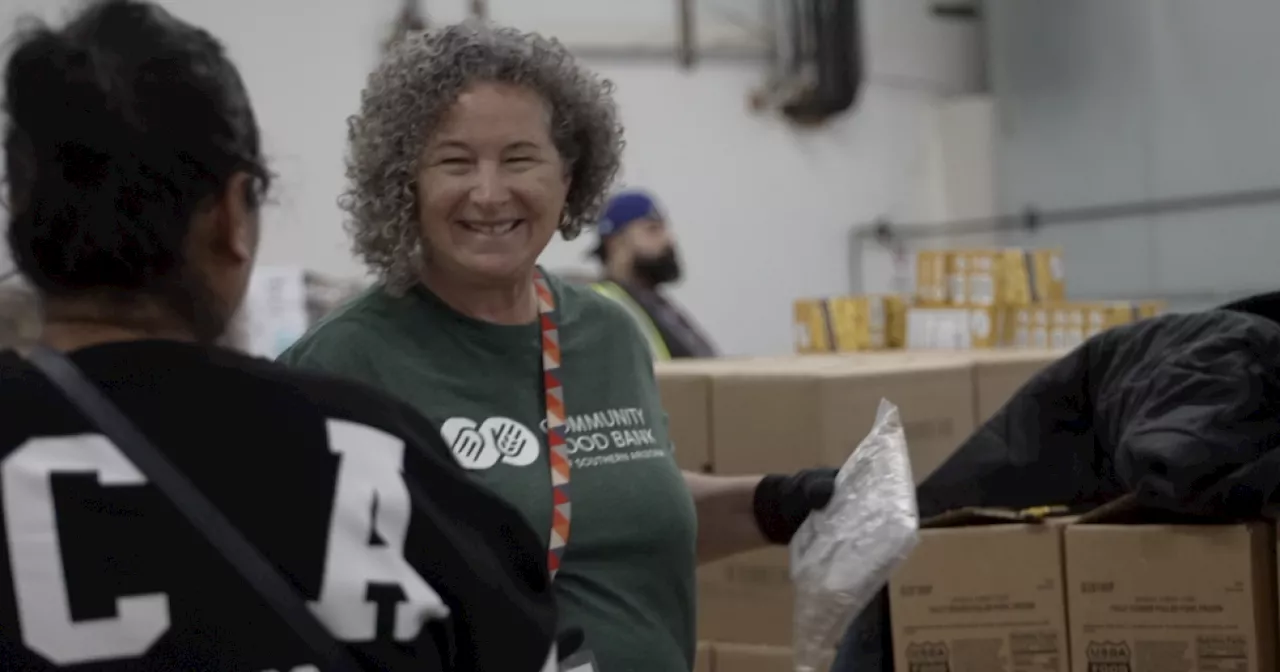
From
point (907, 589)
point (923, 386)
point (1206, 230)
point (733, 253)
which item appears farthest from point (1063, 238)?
point (907, 589)

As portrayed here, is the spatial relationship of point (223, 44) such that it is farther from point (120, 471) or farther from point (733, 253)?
point (733, 253)

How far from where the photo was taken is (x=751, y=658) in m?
2.25

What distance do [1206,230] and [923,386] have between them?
3.72m

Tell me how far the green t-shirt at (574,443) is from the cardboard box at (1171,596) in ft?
1.60

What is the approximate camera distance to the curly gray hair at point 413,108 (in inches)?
59.6

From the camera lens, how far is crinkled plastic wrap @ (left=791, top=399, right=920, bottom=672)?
148cm

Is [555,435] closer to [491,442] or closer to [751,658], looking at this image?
[491,442]

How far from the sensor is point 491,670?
3.11 feet

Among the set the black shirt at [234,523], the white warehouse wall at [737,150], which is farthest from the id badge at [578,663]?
the white warehouse wall at [737,150]

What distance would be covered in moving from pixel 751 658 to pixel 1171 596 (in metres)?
0.74

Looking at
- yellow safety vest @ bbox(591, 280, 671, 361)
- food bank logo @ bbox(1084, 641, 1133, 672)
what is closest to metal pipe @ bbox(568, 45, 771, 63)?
yellow safety vest @ bbox(591, 280, 671, 361)

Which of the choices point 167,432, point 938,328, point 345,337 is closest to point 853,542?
point 345,337

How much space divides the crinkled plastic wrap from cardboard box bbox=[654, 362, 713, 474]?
2.50 feet

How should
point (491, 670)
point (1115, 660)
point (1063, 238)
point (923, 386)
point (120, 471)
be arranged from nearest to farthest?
point (120, 471), point (491, 670), point (1115, 660), point (923, 386), point (1063, 238)
